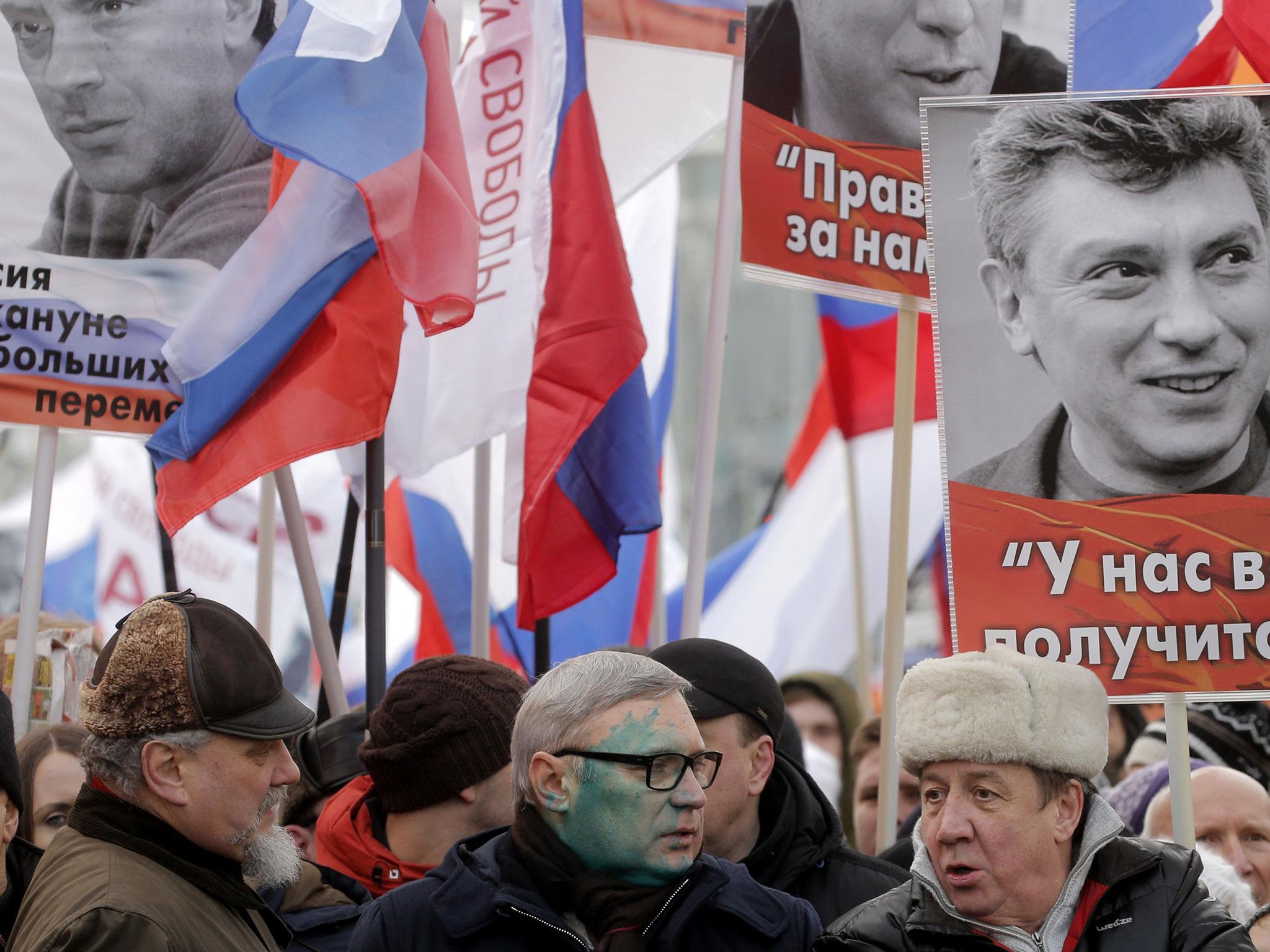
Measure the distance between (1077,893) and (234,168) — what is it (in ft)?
12.6

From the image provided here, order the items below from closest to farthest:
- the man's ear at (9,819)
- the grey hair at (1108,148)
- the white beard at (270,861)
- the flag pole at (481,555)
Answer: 1. the white beard at (270,861)
2. the man's ear at (9,819)
3. the grey hair at (1108,148)
4. the flag pole at (481,555)

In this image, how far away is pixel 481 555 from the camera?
6.21 m

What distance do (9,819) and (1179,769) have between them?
2.50 metres

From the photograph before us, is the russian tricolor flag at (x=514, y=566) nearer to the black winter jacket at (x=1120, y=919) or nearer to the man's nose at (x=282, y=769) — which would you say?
the man's nose at (x=282, y=769)

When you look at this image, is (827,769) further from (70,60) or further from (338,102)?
(70,60)

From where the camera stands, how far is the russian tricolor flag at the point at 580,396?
562 centimetres

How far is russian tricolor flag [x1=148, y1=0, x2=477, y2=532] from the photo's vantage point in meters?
5.10

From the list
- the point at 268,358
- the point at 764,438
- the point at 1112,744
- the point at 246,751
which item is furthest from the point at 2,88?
the point at 764,438

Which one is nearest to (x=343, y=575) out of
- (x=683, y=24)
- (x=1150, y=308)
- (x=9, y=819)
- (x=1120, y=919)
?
(x=683, y=24)

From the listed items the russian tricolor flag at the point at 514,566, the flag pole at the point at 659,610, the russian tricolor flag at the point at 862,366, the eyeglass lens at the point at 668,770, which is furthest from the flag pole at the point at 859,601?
the eyeglass lens at the point at 668,770

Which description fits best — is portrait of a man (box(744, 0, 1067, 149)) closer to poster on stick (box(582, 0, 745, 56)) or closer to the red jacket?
poster on stick (box(582, 0, 745, 56))

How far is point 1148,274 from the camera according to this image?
12.7 feet

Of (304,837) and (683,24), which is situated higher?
(683,24)

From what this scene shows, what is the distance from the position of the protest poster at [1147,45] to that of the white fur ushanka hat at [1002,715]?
3.13 m
